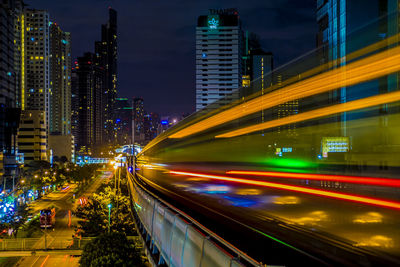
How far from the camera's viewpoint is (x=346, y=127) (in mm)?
5984

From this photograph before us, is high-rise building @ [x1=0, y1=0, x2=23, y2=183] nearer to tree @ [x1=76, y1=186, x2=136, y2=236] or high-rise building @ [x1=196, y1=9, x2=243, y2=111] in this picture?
high-rise building @ [x1=196, y1=9, x2=243, y2=111]

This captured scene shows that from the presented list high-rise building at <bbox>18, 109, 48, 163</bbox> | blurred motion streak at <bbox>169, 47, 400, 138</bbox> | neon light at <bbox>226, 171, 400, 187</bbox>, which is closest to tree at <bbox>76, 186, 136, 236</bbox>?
blurred motion streak at <bbox>169, 47, 400, 138</bbox>

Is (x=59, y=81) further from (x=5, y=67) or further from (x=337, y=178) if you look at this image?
(x=337, y=178)

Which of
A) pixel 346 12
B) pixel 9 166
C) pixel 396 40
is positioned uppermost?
pixel 346 12

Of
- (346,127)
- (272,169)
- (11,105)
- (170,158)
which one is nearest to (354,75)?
(346,127)

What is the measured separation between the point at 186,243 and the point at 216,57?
86.9 meters

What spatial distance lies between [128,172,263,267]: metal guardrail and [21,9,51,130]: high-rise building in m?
145

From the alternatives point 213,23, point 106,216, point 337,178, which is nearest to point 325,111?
point 337,178

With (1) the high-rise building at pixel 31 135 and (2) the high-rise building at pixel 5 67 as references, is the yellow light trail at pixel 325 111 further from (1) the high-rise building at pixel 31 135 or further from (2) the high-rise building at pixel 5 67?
(1) the high-rise building at pixel 31 135

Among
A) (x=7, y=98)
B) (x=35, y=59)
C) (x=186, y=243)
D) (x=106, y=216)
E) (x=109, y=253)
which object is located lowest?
(x=106, y=216)

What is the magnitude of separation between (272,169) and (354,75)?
2.39 m

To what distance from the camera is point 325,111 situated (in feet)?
21.3

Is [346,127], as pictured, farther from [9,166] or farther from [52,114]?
[52,114]

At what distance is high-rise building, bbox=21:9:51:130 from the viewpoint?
143 m
